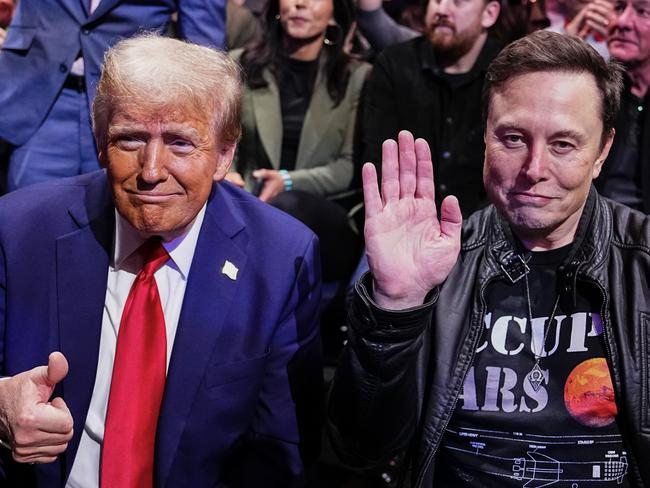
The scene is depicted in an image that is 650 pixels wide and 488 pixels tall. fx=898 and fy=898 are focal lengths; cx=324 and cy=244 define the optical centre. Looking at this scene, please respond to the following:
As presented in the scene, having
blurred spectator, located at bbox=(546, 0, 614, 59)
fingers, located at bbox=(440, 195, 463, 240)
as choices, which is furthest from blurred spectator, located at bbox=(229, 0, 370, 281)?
fingers, located at bbox=(440, 195, 463, 240)

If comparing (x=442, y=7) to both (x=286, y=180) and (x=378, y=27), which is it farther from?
(x=286, y=180)

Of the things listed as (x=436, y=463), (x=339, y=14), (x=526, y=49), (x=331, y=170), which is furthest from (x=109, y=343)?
(x=339, y=14)

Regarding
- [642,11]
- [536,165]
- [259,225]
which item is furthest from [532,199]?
[642,11]

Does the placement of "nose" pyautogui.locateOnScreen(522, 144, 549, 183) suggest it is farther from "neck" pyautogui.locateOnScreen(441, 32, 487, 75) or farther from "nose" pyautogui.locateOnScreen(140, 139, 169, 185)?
"neck" pyautogui.locateOnScreen(441, 32, 487, 75)

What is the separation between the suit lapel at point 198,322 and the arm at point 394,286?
33 centimetres

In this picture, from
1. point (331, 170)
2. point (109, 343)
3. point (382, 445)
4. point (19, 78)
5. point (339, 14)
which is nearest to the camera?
point (382, 445)

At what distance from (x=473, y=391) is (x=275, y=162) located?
1819mm

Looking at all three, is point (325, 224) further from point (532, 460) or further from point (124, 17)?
point (532, 460)

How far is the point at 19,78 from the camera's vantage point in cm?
311

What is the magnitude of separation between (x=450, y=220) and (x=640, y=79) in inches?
65.6

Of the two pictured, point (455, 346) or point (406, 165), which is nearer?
point (406, 165)

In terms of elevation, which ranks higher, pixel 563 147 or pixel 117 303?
pixel 563 147

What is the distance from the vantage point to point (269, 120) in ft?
11.8

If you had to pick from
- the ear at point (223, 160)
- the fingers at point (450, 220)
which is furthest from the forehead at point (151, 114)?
the fingers at point (450, 220)
